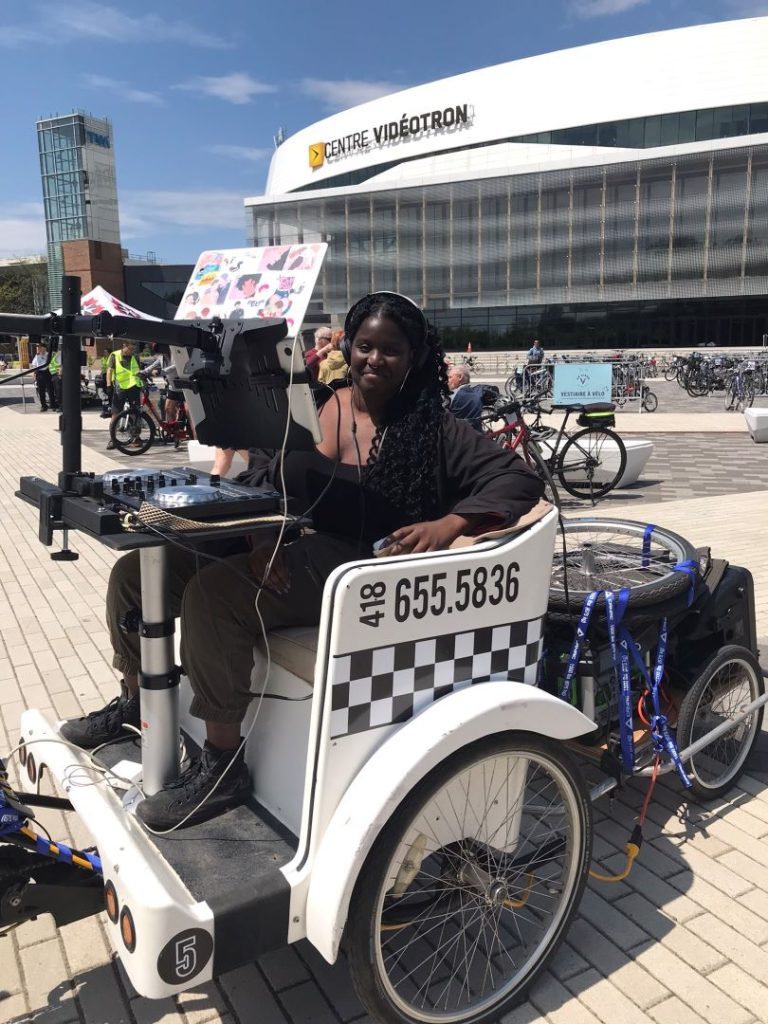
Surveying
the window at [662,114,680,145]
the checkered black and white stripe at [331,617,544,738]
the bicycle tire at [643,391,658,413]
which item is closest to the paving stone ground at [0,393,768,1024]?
the checkered black and white stripe at [331,617,544,738]

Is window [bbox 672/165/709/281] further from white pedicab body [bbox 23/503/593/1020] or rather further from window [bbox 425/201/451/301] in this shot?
white pedicab body [bbox 23/503/593/1020]

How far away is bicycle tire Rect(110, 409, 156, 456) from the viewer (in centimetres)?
1372

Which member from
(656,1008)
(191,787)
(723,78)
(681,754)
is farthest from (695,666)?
(723,78)

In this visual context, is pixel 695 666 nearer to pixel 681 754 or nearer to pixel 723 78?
pixel 681 754

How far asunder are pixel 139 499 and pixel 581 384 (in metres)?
10.6

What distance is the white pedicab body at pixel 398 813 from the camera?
1.77 m

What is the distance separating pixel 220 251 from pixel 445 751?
153cm

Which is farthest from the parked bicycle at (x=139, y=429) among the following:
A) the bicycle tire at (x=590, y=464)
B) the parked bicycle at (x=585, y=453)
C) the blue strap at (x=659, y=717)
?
the blue strap at (x=659, y=717)

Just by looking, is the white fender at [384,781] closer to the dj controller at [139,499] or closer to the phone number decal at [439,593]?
the phone number decal at [439,593]

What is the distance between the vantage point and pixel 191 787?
2.18 m

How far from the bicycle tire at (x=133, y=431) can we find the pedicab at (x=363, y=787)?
38.6 ft

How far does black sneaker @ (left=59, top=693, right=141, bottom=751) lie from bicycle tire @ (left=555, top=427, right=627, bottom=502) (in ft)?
24.9

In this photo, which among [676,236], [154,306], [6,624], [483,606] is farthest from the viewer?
[154,306]

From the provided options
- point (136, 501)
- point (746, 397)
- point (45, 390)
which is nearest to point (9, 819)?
point (136, 501)
